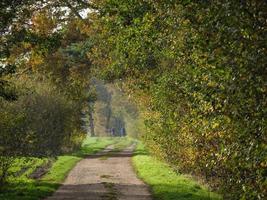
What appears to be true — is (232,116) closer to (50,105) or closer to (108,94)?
(50,105)

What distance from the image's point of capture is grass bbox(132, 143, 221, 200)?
20562 millimetres

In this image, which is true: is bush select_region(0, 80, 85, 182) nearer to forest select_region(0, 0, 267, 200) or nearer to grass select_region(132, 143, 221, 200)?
forest select_region(0, 0, 267, 200)

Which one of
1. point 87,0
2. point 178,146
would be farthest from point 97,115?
point 178,146

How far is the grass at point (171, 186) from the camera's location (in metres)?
20.6

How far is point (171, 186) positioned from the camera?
23.9m

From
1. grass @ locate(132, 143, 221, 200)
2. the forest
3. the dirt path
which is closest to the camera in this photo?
the forest

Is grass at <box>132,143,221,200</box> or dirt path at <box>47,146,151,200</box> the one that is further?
dirt path at <box>47,146,151,200</box>

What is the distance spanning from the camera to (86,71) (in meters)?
A: 46.9

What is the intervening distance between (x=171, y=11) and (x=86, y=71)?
3443 cm

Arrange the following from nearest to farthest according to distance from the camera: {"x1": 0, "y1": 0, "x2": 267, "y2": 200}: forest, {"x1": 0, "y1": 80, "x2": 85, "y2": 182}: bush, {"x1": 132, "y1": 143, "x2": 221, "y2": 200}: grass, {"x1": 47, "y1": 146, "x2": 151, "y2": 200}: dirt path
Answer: {"x1": 0, "y1": 0, "x2": 267, "y2": 200}: forest < {"x1": 132, "y1": 143, "x2": 221, "y2": 200}: grass < {"x1": 47, "y1": 146, "x2": 151, "y2": 200}: dirt path < {"x1": 0, "y1": 80, "x2": 85, "y2": 182}: bush

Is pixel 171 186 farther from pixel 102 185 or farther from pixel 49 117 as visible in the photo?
pixel 49 117

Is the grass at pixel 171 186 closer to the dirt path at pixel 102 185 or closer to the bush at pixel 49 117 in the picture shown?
Result: the dirt path at pixel 102 185

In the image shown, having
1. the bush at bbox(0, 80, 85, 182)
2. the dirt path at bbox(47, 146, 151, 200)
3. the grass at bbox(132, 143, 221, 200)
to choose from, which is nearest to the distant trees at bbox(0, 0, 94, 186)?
the bush at bbox(0, 80, 85, 182)

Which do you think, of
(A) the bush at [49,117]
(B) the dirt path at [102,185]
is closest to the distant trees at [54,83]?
(A) the bush at [49,117]
